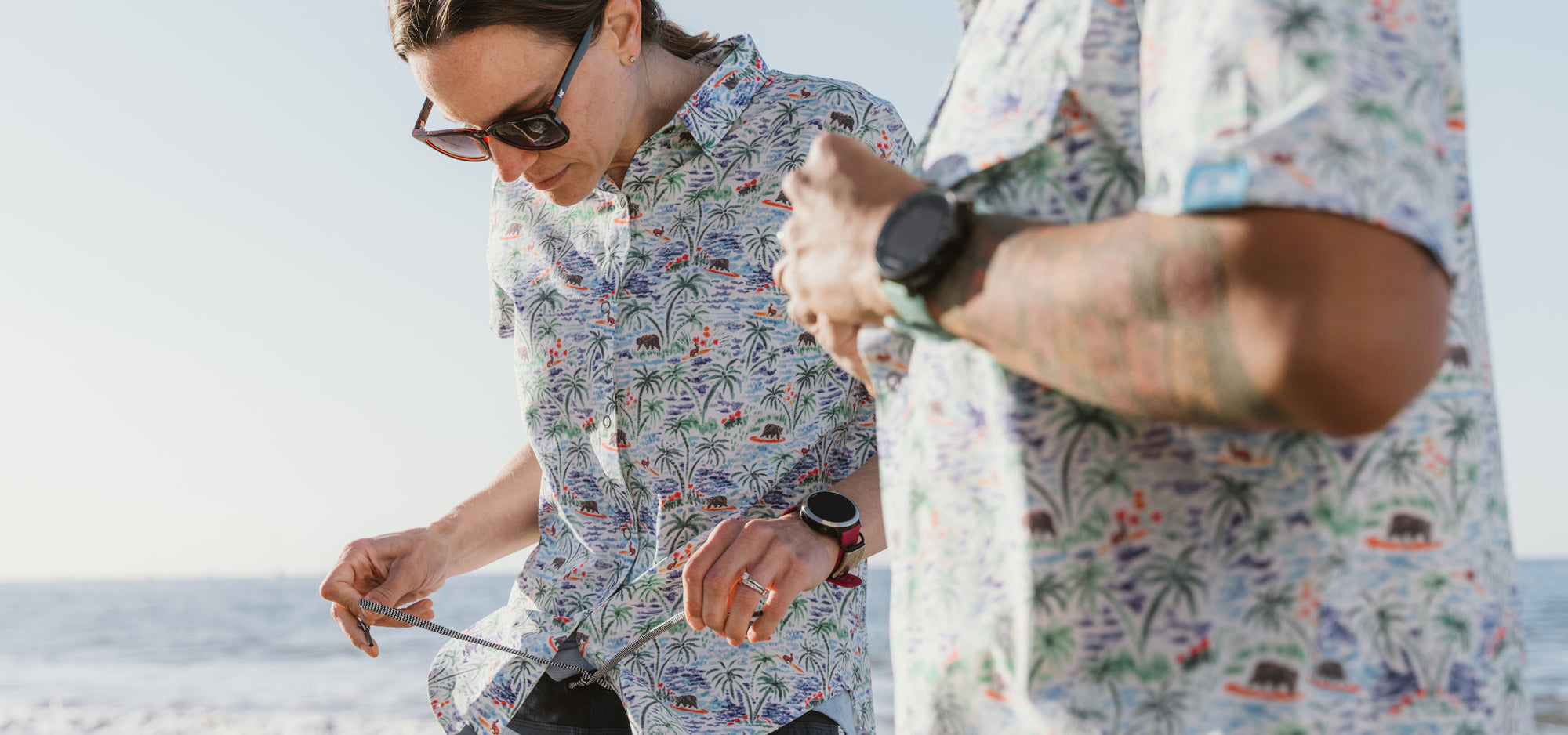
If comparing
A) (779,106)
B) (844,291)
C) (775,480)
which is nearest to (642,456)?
(775,480)

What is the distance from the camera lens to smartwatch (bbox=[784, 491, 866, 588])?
1.62m

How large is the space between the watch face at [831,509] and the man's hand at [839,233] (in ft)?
2.24

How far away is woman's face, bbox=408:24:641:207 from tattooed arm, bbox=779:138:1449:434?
1353 millimetres

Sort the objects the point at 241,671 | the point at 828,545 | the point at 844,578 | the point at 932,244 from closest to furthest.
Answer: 1. the point at 932,244
2. the point at 828,545
3. the point at 844,578
4. the point at 241,671

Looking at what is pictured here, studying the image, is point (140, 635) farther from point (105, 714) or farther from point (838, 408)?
point (838, 408)

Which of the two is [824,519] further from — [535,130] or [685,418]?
[535,130]

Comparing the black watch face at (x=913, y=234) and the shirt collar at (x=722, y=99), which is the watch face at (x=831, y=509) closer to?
the shirt collar at (x=722, y=99)

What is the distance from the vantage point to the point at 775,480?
1882 mm

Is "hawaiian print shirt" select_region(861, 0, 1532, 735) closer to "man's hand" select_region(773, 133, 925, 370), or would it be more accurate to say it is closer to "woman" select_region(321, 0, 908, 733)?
"man's hand" select_region(773, 133, 925, 370)

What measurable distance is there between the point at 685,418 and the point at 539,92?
64 cm

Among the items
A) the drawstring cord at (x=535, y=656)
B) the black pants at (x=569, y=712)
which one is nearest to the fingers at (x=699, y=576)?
the drawstring cord at (x=535, y=656)

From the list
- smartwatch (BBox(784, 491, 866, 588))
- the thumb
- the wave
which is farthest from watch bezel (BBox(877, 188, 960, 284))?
the wave

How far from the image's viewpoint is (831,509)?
164 cm

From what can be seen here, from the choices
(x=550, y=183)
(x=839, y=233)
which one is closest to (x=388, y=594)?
(x=550, y=183)
